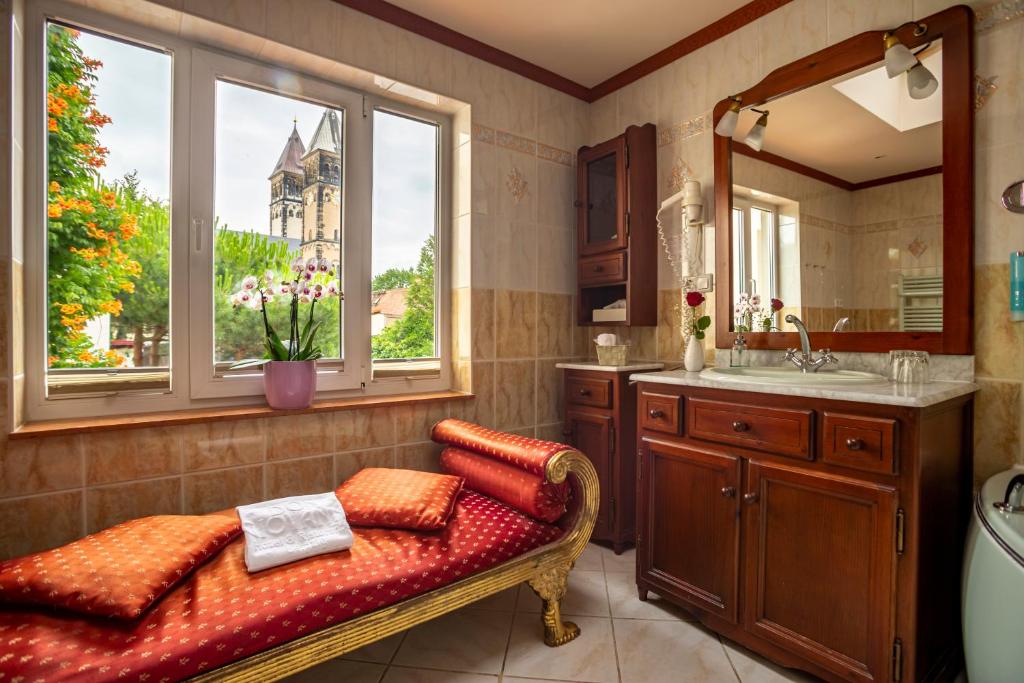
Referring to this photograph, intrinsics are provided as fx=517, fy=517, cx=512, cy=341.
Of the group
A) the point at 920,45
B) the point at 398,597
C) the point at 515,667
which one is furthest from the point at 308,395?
the point at 920,45

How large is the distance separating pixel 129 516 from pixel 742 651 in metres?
2.16

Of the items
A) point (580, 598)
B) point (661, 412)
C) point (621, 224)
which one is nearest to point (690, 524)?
point (661, 412)

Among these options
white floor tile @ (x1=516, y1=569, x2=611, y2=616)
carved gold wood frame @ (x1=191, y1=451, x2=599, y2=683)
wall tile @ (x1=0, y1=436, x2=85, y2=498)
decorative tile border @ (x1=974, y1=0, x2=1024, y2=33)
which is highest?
decorative tile border @ (x1=974, y1=0, x2=1024, y2=33)

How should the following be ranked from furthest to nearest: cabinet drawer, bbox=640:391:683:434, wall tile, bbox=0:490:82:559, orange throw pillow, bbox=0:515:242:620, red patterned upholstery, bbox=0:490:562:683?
1. cabinet drawer, bbox=640:391:683:434
2. wall tile, bbox=0:490:82:559
3. orange throw pillow, bbox=0:515:242:620
4. red patterned upholstery, bbox=0:490:562:683

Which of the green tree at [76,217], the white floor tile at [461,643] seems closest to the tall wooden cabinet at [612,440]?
the white floor tile at [461,643]

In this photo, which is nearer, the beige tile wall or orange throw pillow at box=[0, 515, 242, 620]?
orange throw pillow at box=[0, 515, 242, 620]

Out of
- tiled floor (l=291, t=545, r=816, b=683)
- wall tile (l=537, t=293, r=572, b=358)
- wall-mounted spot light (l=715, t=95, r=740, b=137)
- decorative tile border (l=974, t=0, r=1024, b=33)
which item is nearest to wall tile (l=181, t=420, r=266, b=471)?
tiled floor (l=291, t=545, r=816, b=683)

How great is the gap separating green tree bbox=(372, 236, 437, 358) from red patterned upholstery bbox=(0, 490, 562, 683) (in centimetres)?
102

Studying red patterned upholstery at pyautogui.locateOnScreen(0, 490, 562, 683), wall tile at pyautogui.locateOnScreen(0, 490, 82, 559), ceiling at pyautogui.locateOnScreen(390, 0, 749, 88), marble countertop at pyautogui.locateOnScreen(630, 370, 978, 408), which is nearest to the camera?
red patterned upholstery at pyautogui.locateOnScreen(0, 490, 562, 683)

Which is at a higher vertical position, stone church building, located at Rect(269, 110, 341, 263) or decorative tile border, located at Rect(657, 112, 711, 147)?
decorative tile border, located at Rect(657, 112, 711, 147)

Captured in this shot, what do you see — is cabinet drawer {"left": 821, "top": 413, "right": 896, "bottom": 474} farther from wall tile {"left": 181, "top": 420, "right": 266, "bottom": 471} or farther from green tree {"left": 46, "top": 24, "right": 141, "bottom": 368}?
green tree {"left": 46, "top": 24, "right": 141, "bottom": 368}

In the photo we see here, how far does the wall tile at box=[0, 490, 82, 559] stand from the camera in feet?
5.24

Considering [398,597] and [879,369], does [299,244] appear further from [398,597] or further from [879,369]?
[879,369]

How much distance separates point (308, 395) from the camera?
6.89 ft
